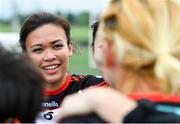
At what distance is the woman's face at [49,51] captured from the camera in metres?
2.71

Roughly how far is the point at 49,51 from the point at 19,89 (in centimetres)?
146

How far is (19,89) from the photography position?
1.26 metres

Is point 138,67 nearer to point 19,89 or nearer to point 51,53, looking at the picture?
point 19,89

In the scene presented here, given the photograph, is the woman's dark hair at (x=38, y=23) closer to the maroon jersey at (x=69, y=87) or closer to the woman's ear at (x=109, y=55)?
the maroon jersey at (x=69, y=87)

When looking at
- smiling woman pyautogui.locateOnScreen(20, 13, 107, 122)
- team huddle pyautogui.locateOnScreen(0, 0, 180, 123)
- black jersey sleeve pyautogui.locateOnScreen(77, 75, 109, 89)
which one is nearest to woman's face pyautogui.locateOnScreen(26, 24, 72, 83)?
smiling woman pyautogui.locateOnScreen(20, 13, 107, 122)

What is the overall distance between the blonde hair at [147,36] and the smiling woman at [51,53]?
1.36 m

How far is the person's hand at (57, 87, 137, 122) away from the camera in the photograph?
4.12 feet

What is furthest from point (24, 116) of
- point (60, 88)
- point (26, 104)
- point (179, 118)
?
point (60, 88)

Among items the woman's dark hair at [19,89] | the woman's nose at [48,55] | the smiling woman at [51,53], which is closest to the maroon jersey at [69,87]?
the smiling woman at [51,53]

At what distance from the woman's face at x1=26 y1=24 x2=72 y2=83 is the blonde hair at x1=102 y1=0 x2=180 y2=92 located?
1400 millimetres

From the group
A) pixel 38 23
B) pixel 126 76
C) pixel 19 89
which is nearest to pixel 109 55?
pixel 126 76

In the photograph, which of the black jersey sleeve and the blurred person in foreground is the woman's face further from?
the blurred person in foreground

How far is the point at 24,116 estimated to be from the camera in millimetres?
1293

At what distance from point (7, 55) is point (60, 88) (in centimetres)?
145
